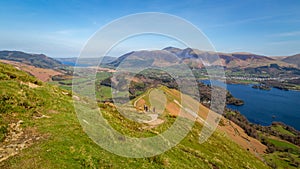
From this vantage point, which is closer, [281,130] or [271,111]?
[281,130]

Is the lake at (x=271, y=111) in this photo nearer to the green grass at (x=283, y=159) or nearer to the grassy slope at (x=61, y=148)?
the green grass at (x=283, y=159)

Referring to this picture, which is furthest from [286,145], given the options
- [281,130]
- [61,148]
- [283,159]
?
[61,148]

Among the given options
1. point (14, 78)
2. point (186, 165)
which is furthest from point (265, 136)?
point (14, 78)

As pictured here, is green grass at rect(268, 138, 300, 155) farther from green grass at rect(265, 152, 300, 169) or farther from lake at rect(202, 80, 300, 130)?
lake at rect(202, 80, 300, 130)

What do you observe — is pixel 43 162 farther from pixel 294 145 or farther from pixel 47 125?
pixel 294 145

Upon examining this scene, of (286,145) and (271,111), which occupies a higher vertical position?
(271,111)

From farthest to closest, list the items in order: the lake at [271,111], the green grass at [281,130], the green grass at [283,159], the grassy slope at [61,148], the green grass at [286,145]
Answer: the lake at [271,111]
the green grass at [281,130]
the green grass at [286,145]
the green grass at [283,159]
the grassy slope at [61,148]

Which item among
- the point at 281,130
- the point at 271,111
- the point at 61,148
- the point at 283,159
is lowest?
the point at 283,159

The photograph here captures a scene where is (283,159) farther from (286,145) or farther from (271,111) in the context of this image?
(271,111)

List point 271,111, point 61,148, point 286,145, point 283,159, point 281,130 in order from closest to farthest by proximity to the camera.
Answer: point 61,148
point 283,159
point 286,145
point 281,130
point 271,111

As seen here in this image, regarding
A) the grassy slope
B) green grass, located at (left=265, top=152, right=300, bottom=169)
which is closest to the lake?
green grass, located at (left=265, top=152, right=300, bottom=169)

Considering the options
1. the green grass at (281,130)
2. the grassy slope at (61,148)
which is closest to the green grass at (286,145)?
the green grass at (281,130)
